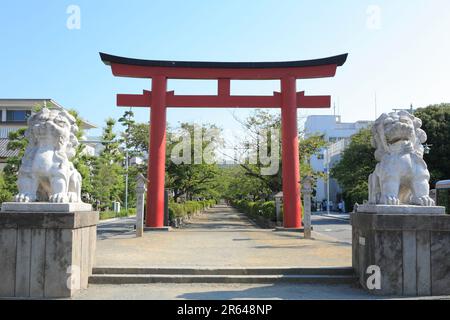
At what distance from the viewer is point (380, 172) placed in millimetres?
6262

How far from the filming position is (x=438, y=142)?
26.8 m

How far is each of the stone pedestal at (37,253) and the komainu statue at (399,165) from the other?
15.0 ft

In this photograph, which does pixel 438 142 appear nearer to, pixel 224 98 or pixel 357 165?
pixel 357 165

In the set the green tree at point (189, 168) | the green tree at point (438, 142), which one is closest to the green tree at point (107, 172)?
the green tree at point (189, 168)

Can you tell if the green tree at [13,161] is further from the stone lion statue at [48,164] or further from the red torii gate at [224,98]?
the stone lion statue at [48,164]

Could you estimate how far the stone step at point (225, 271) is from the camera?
666 cm

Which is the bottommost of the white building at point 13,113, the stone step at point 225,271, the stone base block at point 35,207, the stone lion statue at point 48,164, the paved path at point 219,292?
the paved path at point 219,292

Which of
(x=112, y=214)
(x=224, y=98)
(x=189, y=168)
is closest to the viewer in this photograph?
(x=224, y=98)

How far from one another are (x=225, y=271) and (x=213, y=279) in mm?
305

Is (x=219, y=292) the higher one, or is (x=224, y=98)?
(x=224, y=98)

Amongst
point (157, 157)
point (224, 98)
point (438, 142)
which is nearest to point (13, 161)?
point (157, 157)

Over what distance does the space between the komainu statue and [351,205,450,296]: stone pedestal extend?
12.9 inches

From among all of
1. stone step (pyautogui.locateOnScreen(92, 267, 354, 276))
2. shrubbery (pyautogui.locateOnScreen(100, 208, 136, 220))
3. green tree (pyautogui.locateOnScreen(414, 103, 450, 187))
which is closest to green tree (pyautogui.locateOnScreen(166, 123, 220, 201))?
shrubbery (pyautogui.locateOnScreen(100, 208, 136, 220))
